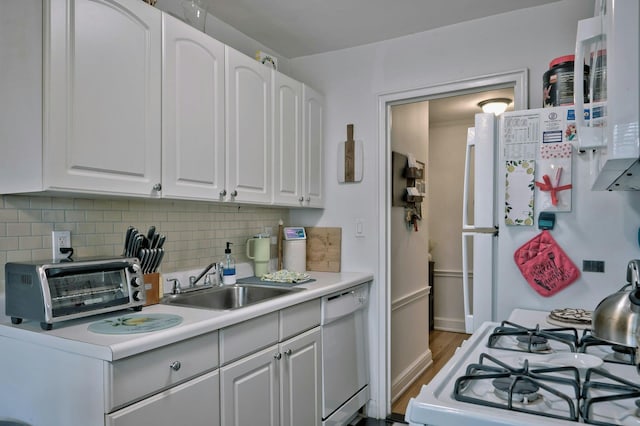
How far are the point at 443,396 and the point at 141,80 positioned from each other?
158cm

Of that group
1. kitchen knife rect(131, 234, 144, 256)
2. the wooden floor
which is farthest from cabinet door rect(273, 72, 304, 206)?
the wooden floor

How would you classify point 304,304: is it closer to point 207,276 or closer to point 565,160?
point 207,276

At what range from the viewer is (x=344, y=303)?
261 cm

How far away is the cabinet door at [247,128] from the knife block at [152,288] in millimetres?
558

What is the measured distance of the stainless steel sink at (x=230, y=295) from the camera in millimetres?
2217

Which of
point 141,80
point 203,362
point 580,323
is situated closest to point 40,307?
point 203,362

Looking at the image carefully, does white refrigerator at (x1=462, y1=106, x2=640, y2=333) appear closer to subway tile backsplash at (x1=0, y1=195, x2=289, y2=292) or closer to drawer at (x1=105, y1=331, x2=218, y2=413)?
drawer at (x1=105, y1=331, x2=218, y2=413)

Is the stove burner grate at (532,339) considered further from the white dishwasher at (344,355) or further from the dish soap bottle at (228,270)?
the dish soap bottle at (228,270)

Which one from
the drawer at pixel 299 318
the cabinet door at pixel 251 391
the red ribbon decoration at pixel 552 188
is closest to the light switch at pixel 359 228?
the drawer at pixel 299 318

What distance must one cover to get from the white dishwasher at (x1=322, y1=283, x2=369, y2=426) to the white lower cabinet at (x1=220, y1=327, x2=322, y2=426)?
0.10 metres

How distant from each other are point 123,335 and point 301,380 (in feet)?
3.56

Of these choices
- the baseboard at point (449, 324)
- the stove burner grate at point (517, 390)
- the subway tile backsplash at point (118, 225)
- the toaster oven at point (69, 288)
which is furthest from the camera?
the baseboard at point (449, 324)

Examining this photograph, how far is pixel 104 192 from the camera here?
1.61 meters

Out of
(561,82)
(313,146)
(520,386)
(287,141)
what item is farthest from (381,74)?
(520,386)
